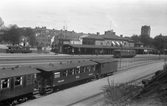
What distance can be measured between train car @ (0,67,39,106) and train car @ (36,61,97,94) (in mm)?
1317

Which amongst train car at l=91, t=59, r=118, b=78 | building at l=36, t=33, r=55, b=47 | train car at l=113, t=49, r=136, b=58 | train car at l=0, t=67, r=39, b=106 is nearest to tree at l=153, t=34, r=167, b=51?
train car at l=113, t=49, r=136, b=58

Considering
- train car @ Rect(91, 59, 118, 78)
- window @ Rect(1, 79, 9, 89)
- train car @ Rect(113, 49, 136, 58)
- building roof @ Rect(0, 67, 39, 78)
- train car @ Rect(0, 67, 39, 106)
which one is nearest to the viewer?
window @ Rect(1, 79, 9, 89)

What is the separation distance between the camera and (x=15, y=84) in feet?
42.1

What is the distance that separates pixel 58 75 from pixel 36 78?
2.48 metres

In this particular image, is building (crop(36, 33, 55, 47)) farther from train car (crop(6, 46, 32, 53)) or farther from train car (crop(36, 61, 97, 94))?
train car (crop(36, 61, 97, 94))

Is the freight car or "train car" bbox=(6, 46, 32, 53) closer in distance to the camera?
the freight car

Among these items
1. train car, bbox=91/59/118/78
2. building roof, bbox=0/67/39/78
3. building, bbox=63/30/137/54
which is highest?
building, bbox=63/30/137/54

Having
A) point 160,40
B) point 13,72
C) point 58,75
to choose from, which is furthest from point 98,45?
point 13,72

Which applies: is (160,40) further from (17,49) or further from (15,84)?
(15,84)

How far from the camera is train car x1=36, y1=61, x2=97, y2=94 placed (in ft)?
51.5

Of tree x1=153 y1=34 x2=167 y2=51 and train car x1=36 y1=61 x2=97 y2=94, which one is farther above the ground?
tree x1=153 y1=34 x2=167 y2=51

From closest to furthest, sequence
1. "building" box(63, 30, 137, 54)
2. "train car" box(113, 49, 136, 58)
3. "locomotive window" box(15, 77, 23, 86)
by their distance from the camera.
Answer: "locomotive window" box(15, 77, 23, 86) → "train car" box(113, 49, 136, 58) → "building" box(63, 30, 137, 54)

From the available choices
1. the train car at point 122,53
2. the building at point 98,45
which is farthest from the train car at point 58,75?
the train car at point 122,53

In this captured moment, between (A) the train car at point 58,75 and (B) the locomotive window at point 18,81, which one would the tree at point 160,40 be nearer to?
(A) the train car at point 58,75
